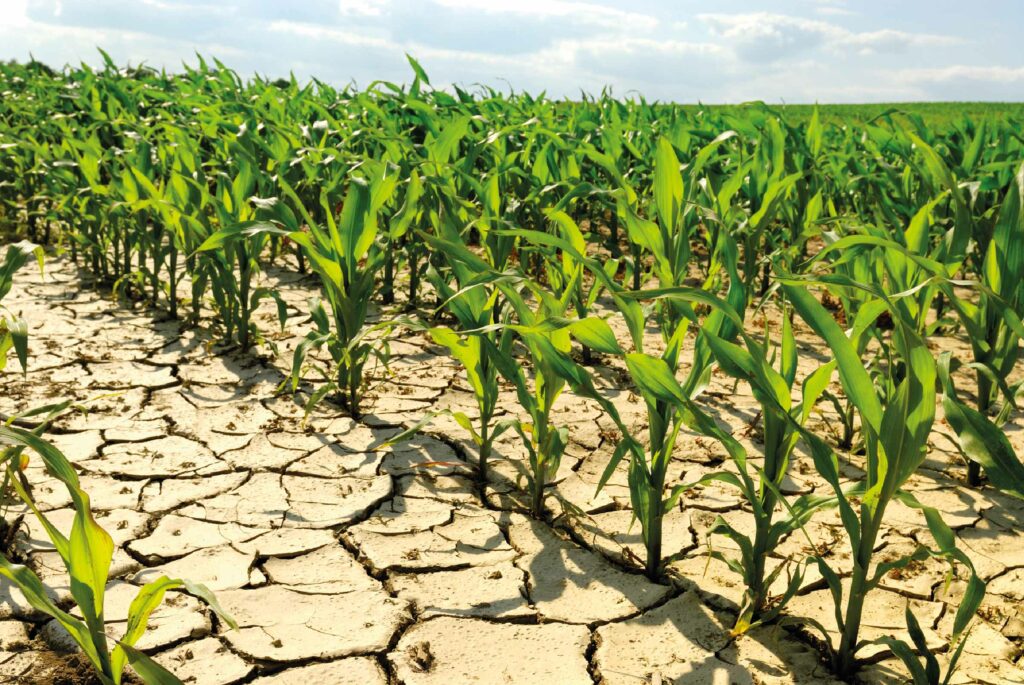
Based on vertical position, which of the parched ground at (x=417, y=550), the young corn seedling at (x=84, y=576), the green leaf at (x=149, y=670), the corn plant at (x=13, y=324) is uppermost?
the corn plant at (x=13, y=324)

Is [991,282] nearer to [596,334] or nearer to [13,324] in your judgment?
[596,334]

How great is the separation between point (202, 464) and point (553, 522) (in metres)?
1.01

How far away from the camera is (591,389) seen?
185cm

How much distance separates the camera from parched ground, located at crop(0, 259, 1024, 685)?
70.7 inches

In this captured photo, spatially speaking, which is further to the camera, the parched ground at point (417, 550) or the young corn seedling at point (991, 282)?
the young corn seedling at point (991, 282)

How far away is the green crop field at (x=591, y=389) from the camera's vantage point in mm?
1607

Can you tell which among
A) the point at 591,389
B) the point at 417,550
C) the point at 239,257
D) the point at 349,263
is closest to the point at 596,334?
the point at 591,389

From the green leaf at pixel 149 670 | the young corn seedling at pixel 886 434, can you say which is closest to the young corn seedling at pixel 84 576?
the green leaf at pixel 149 670

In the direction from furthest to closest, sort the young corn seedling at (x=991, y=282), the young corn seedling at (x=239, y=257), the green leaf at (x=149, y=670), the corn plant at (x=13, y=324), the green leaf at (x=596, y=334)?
the young corn seedling at (x=239, y=257) < the young corn seedling at (x=991, y=282) < the corn plant at (x=13, y=324) < the green leaf at (x=596, y=334) < the green leaf at (x=149, y=670)

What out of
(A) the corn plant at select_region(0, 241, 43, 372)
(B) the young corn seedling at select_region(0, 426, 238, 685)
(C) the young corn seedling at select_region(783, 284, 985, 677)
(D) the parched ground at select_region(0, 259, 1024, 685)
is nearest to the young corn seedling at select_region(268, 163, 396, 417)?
(D) the parched ground at select_region(0, 259, 1024, 685)

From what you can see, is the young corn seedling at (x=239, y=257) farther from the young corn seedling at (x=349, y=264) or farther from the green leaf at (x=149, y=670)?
the green leaf at (x=149, y=670)

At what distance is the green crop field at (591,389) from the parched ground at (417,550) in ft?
0.05

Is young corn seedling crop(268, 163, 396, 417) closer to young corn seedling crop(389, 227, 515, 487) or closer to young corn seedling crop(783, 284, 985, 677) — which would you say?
young corn seedling crop(389, 227, 515, 487)

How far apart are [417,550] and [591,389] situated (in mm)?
637
